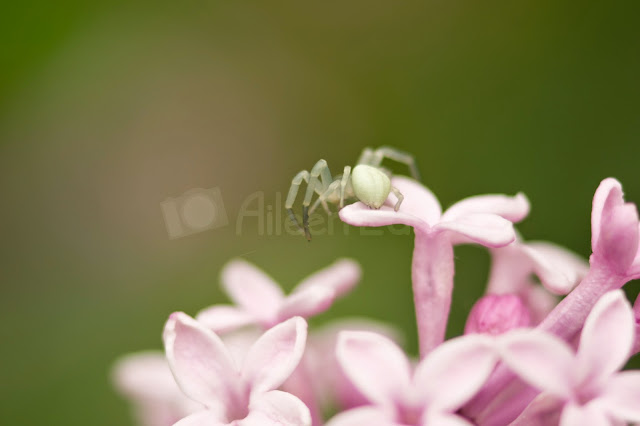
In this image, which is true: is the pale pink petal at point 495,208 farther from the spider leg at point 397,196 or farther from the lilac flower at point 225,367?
the lilac flower at point 225,367

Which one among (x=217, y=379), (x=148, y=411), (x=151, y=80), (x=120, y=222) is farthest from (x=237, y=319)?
(x=151, y=80)

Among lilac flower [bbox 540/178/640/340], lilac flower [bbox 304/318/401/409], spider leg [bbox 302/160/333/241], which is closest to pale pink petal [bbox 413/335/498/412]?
lilac flower [bbox 540/178/640/340]

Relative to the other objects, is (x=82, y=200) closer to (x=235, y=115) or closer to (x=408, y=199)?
(x=235, y=115)

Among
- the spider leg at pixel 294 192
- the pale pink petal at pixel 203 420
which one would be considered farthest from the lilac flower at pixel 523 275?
the pale pink petal at pixel 203 420

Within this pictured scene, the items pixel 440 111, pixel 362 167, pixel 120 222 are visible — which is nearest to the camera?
pixel 362 167

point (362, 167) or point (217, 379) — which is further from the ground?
point (362, 167)

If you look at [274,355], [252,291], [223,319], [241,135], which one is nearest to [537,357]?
[274,355]

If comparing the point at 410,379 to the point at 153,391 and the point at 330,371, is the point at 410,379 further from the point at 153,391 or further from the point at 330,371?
the point at 153,391
